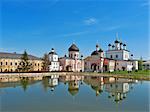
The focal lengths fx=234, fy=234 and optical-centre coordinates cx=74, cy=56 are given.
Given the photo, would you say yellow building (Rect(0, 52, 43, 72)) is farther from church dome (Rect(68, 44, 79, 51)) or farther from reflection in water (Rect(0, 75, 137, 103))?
reflection in water (Rect(0, 75, 137, 103))

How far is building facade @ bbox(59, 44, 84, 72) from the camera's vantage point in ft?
161

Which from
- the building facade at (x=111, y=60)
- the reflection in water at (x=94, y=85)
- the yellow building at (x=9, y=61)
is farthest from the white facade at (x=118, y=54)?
the reflection in water at (x=94, y=85)

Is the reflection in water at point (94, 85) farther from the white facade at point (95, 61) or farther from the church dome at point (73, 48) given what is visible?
the church dome at point (73, 48)

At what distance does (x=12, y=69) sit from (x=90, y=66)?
15038 mm

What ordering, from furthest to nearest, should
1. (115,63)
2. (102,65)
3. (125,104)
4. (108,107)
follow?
1. (115,63)
2. (102,65)
3. (125,104)
4. (108,107)

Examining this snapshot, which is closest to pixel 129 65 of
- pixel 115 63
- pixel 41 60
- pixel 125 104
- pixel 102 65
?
pixel 115 63

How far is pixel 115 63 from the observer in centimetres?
4869

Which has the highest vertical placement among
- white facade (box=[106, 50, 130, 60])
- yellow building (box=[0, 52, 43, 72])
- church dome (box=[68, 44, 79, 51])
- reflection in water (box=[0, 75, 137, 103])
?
church dome (box=[68, 44, 79, 51])

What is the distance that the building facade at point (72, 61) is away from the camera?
1937 inches

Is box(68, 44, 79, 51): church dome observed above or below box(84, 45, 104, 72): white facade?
above

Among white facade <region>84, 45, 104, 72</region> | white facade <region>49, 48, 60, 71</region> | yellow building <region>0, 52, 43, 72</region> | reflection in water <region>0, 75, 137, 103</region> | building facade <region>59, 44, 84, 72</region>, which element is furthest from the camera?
building facade <region>59, 44, 84, 72</region>

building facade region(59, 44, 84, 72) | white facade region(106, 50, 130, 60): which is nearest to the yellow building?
building facade region(59, 44, 84, 72)

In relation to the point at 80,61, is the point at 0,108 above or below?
below

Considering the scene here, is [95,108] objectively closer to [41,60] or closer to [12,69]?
[12,69]
